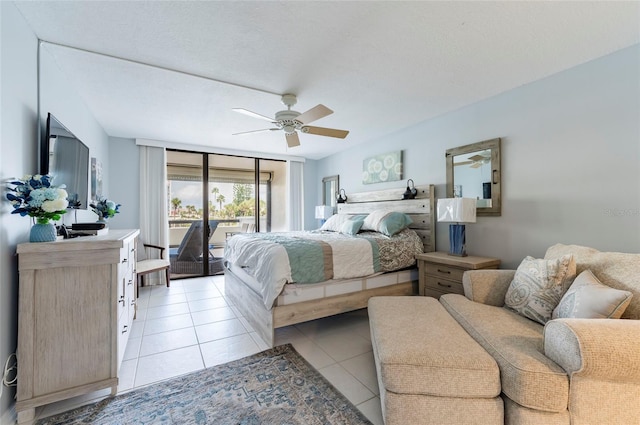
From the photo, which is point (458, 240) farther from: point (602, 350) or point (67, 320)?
point (67, 320)

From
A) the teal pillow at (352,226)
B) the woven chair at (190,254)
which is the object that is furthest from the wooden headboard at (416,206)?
the woven chair at (190,254)

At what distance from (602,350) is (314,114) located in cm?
246

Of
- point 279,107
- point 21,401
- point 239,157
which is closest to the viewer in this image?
point 21,401

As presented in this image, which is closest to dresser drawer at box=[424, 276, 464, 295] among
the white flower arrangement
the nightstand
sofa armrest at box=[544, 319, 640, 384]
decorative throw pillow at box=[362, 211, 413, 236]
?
the nightstand

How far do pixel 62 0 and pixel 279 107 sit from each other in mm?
1866

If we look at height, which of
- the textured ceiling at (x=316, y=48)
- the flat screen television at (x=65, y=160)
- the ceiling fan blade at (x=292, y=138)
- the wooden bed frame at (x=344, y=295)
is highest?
the textured ceiling at (x=316, y=48)

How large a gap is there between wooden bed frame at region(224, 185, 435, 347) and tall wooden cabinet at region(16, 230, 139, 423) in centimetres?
114

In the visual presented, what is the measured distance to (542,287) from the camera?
1.80 m

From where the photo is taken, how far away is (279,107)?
10.2ft

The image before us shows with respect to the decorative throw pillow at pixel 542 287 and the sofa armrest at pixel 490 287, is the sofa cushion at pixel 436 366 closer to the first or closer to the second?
the decorative throw pillow at pixel 542 287

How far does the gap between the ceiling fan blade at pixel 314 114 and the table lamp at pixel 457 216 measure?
5.23 ft

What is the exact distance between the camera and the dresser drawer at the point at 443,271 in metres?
2.75

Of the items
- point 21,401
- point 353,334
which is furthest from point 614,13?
point 21,401

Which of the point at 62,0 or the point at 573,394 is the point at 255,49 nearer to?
the point at 62,0
